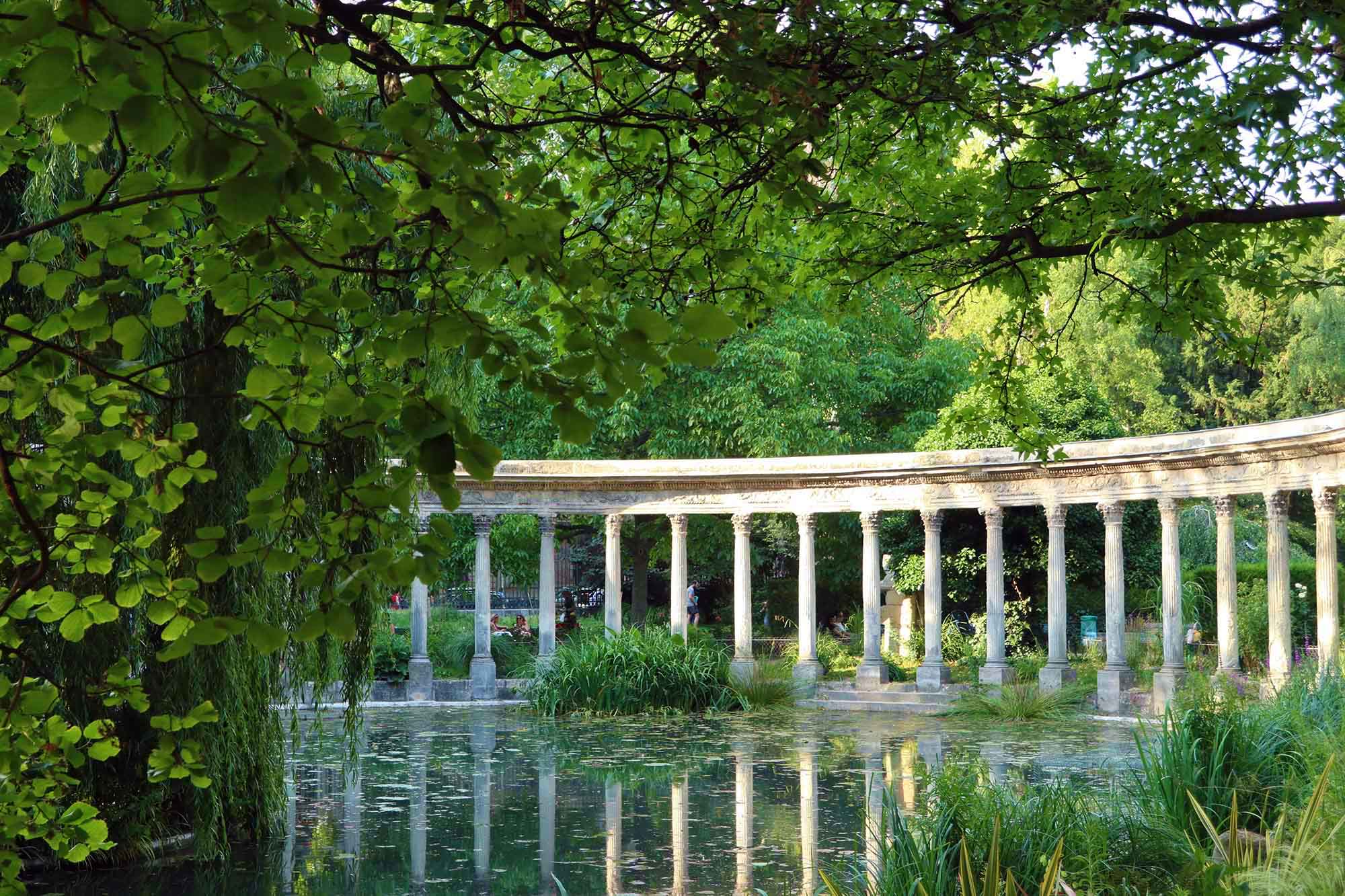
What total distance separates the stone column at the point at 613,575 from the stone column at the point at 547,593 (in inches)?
60.5

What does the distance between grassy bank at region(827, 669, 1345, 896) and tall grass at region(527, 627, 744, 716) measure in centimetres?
1687

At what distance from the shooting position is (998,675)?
3534cm

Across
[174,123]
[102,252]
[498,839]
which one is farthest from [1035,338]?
[174,123]

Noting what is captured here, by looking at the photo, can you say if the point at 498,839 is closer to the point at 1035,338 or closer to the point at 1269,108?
the point at 1035,338

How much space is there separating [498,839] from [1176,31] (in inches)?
470

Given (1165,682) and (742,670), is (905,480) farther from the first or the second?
(1165,682)

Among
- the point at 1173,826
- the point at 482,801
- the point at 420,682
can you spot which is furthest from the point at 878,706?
the point at 1173,826

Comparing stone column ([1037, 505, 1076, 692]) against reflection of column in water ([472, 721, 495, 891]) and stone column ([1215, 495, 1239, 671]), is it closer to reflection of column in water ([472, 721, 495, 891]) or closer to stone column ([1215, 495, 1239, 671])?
stone column ([1215, 495, 1239, 671])

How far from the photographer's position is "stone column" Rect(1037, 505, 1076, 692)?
3466cm

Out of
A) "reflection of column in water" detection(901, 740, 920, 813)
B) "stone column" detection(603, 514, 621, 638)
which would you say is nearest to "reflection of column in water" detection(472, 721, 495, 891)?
"reflection of column in water" detection(901, 740, 920, 813)

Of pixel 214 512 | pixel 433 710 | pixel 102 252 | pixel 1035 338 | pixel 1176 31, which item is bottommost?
pixel 433 710

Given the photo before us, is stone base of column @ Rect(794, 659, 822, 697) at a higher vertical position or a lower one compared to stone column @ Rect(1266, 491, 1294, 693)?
lower

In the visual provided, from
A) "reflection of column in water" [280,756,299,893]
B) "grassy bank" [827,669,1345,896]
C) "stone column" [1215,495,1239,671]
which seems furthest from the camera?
"stone column" [1215,495,1239,671]

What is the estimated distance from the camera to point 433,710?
33781 millimetres
